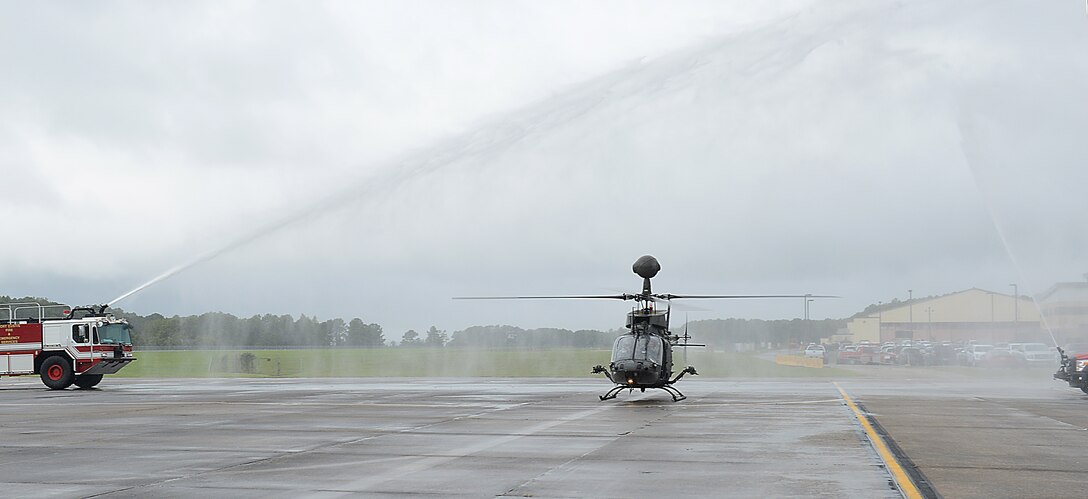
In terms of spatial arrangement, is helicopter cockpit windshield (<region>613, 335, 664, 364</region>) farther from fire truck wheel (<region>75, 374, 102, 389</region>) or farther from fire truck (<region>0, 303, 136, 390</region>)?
fire truck wheel (<region>75, 374, 102, 389</region>)

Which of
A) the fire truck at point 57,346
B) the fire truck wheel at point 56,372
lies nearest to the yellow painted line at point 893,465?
the fire truck at point 57,346

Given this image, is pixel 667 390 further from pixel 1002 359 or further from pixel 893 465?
pixel 1002 359

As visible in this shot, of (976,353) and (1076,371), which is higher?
(1076,371)

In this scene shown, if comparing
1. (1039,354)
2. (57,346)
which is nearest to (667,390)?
(57,346)

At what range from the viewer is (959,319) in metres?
113

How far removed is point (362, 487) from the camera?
13531 mm

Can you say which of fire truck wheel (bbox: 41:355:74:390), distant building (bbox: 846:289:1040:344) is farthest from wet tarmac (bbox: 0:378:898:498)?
distant building (bbox: 846:289:1040:344)

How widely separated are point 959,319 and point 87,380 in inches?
3717

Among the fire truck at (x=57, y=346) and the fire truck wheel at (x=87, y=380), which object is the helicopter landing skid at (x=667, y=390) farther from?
the fire truck wheel at (x=87, y=380)

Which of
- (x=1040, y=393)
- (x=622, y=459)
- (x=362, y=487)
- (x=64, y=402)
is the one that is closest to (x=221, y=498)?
(x=362, y=487)

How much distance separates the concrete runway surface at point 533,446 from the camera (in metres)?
13.7

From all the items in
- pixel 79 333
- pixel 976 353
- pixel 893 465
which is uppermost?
pixel 79 333

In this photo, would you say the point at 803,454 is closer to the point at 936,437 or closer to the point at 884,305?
the point at 936,437

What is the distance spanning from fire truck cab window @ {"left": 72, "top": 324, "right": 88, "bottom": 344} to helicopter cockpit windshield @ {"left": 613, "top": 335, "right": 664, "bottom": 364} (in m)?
23.3
